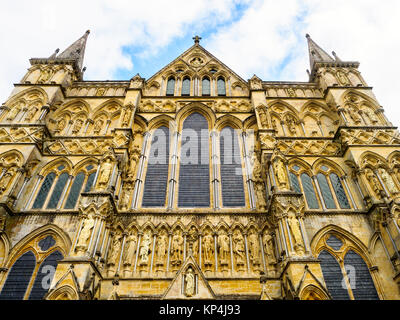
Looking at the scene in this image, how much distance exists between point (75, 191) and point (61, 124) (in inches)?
204

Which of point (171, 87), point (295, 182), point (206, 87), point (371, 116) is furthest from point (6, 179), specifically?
point (371, 116)

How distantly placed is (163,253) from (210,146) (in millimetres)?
6493

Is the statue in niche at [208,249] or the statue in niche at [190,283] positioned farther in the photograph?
the statue in niche at [208,249]

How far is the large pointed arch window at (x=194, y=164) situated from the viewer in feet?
45.9

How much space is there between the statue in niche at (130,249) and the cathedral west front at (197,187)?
60mm

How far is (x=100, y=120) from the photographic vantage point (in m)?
17.5

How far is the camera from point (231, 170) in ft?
49.7

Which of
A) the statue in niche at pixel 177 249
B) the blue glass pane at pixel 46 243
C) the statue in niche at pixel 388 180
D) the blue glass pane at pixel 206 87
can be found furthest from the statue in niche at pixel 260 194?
the blue glass pane at pixel 46 243

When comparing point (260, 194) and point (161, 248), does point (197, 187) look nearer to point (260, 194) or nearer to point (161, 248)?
point (260, 194)

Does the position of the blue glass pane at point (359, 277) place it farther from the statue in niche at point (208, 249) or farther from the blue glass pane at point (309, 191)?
the statue in niche at point (208, 249)

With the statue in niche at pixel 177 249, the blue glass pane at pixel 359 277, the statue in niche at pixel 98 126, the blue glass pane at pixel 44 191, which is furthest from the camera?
the statue in niche at pixel 98 126

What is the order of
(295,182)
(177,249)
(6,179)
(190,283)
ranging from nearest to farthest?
(190,283) < (177,249) < (6,179) < (295,182)
